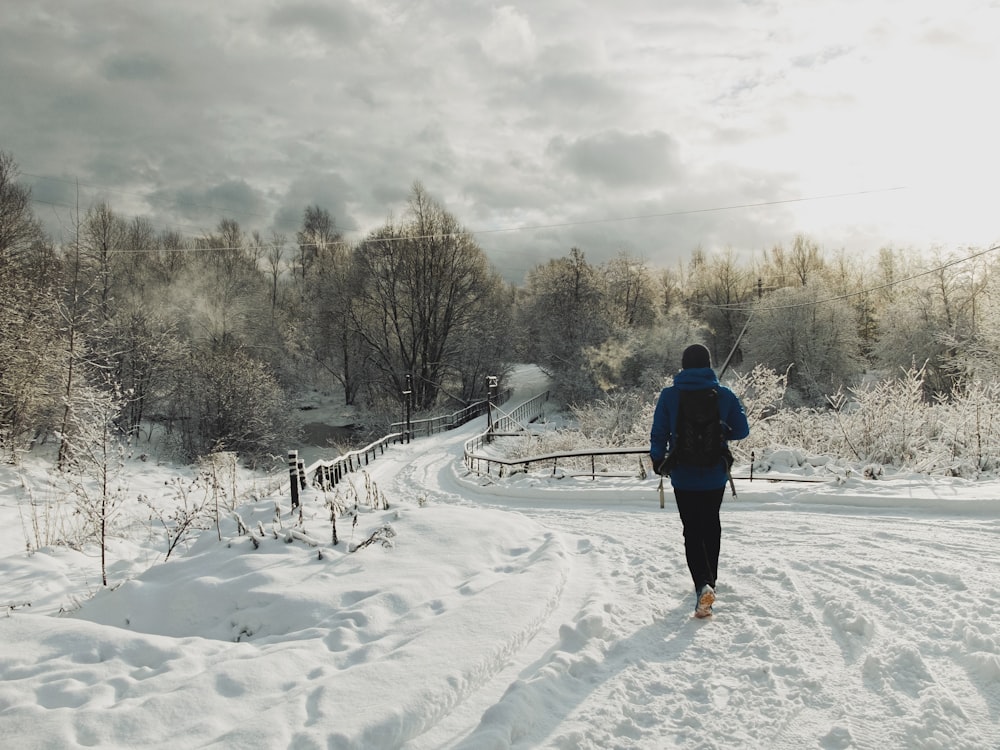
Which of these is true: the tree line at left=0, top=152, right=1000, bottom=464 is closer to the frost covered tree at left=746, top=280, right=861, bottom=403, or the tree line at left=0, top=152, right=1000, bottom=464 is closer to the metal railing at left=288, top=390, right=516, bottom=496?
the frost covered tree at left=746, top=280, right=861, bottom=403

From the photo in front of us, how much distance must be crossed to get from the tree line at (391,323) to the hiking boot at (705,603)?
748 inches

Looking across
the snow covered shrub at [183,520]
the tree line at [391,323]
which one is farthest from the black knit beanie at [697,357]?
the tree line at [391,323]

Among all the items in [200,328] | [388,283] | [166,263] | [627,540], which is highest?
[166,263]

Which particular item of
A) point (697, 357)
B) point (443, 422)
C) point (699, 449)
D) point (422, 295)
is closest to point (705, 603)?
point (699, 449)

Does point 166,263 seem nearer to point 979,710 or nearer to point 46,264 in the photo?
point 46,264

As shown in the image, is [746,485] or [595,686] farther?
[746,485]

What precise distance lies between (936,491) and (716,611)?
530cm

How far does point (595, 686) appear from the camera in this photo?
3203 millimetres

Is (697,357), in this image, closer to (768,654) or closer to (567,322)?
(768,654)

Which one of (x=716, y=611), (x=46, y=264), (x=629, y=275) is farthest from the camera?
(x=629, y=275)

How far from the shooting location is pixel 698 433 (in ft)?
13.6

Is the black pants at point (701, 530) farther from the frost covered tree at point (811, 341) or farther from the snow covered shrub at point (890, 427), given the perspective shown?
the frost covered tree at point (811, 341)

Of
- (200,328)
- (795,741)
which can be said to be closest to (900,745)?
(795,741)

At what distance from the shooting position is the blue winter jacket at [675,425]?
4184 millimetres
